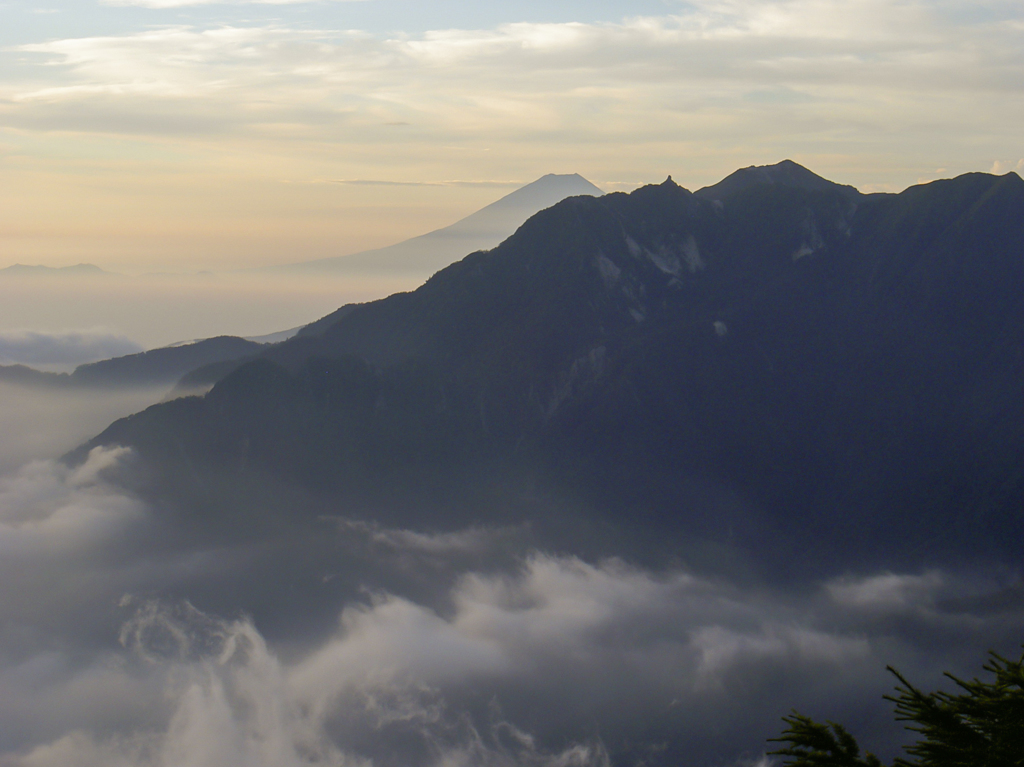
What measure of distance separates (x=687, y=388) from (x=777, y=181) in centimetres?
5754

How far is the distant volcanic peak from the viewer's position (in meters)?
189

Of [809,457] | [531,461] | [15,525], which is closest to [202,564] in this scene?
[15,525]

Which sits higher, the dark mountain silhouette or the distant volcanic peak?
the distant volcanic peak

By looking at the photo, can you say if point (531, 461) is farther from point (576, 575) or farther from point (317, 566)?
point (317, 566)

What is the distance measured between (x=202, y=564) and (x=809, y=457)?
11456 centimetres

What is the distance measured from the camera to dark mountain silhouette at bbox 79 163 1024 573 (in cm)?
15762

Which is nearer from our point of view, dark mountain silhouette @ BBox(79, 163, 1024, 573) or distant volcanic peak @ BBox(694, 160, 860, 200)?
dark mountain silhouette @ BBox(79, 163, 1024, 573)

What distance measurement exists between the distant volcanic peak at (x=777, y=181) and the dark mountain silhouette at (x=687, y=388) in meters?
4.93

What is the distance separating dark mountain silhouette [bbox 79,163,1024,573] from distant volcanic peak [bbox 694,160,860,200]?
16.2 ft

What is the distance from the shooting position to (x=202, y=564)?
15950 cm

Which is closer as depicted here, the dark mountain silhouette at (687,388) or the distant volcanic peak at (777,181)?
the dark mountain silhouette at (687,388)

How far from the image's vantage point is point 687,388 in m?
165

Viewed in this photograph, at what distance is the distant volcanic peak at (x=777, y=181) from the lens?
18912cm

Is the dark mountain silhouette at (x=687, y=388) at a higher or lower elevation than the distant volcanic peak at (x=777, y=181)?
lower
